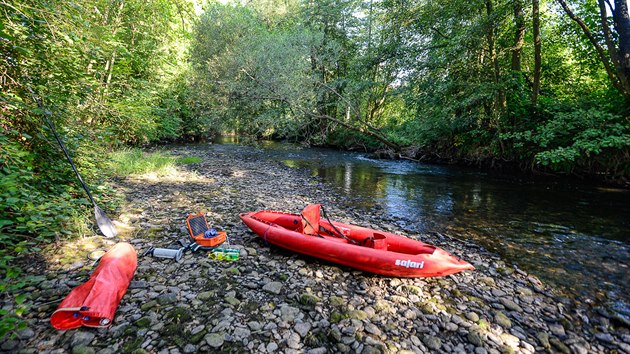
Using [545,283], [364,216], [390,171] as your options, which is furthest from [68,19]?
[390,171]

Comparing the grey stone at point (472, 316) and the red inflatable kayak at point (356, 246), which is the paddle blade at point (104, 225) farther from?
the grey stone at point (472, 316)

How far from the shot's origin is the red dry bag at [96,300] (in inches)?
108

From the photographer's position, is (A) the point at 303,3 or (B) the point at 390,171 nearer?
(B) the point at 390,171

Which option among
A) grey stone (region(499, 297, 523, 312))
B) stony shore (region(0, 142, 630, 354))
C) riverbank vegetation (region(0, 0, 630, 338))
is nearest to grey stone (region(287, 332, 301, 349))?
stony shore (region(0, 142, 630, 354))

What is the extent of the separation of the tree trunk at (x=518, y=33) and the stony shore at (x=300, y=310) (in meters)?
11.7

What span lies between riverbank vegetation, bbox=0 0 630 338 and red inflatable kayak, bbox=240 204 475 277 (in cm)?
313

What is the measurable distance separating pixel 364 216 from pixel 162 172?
7.26 meters

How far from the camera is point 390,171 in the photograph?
13883mm

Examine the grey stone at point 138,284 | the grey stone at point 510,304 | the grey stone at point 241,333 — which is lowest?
the grey stone at point 241,333

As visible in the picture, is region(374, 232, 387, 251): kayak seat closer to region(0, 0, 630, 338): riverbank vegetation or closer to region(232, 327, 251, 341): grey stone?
region(232, 327, 251, 341): grey stone

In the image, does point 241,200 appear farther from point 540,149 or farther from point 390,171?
point 540,149

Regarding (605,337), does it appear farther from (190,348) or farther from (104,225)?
(104,225)

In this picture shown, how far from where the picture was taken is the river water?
4600 mm

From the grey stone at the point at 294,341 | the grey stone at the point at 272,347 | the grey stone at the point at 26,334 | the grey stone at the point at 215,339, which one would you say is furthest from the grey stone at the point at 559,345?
the grey stone at the point at 26,334
